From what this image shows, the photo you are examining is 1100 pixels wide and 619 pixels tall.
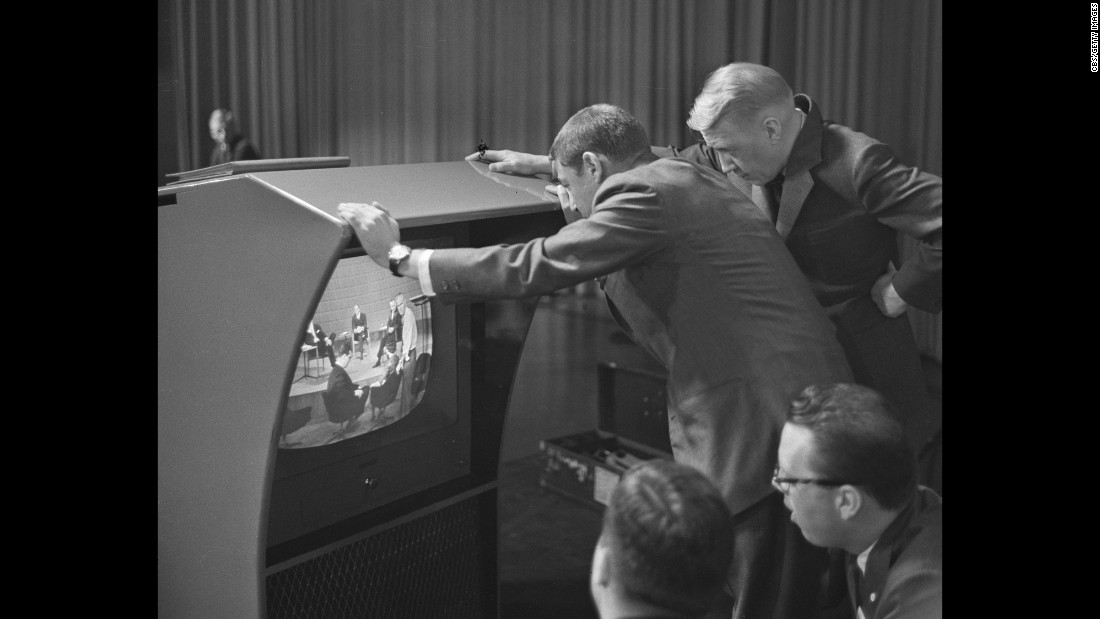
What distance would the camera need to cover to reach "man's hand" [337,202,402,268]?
1.69 m

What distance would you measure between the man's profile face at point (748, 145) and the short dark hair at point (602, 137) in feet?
0.39

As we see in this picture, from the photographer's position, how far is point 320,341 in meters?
1.91

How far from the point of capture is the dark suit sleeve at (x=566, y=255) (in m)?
1.68

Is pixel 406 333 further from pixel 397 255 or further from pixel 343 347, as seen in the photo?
pixel 397 255

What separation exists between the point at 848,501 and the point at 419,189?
89cm

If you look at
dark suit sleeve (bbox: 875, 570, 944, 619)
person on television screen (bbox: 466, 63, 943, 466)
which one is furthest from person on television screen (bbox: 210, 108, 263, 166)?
dark suit sleeve (bbox: 875, 570, 944, 619)

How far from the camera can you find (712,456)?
182 cm

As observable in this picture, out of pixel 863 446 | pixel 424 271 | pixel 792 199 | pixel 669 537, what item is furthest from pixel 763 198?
pixel 669 537

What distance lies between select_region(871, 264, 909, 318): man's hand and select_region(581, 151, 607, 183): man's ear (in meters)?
0.50

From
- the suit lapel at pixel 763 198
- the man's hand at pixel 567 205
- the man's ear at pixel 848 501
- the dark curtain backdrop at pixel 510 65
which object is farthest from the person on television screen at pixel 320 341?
the man's ear at pixel 848 501

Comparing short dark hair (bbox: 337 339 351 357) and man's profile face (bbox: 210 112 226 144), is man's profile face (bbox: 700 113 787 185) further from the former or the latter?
man's profile face (bbox: 210 112 226 144)

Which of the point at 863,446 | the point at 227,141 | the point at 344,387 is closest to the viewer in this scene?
the point at 863,446

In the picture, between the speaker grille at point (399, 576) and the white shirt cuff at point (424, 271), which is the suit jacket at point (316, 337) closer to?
the white shirt cuff at point (424, 271)
